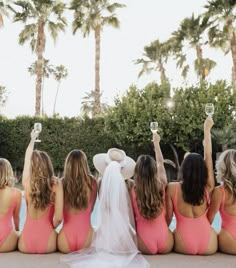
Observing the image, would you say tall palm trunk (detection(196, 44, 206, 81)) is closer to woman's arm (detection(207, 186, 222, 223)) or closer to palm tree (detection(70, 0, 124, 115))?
palm tree (detection(70, 0, 124, 115))

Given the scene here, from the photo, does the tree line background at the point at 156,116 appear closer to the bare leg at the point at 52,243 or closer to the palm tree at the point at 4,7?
the palm tree at the point at 4,7

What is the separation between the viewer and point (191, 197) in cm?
371

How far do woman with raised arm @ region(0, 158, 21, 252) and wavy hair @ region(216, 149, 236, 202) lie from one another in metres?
2.11

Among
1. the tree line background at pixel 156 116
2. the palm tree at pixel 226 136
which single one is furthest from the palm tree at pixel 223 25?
the palm tree at pixel 226 136

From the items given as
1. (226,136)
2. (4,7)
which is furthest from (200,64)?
(4,7)

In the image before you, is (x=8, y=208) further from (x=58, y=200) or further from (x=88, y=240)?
(x=88, y=240)

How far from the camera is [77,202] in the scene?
3.84 metres

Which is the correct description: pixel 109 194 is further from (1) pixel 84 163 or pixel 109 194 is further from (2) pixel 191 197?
(2) pixel 191 197

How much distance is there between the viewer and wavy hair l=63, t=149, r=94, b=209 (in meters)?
3.76

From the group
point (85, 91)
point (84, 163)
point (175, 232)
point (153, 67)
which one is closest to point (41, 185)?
point (84, 163)

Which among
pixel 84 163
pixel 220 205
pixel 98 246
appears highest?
pixel 84 163

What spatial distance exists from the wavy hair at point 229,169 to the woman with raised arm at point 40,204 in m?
1.62

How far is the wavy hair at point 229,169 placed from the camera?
3668mm

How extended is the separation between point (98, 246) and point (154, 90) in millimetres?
17140
